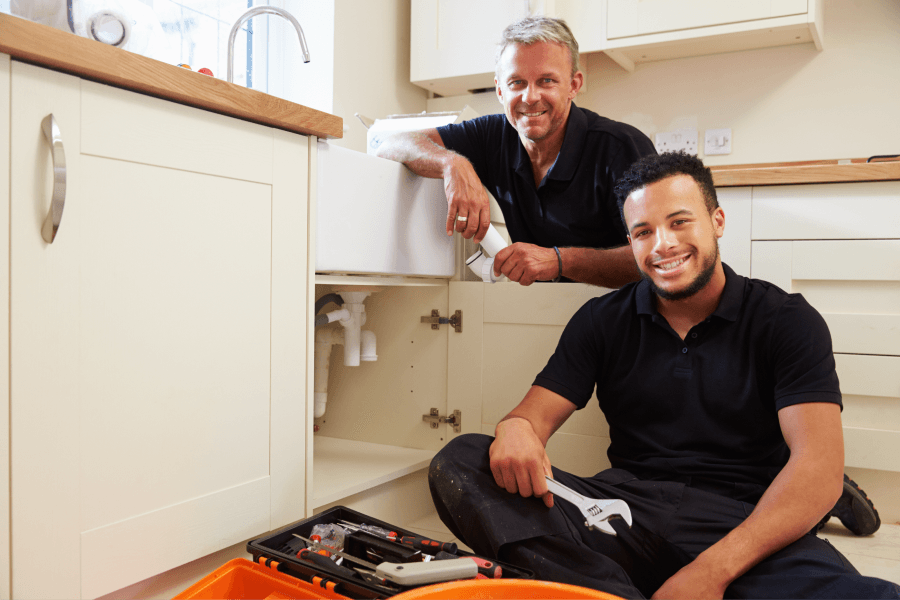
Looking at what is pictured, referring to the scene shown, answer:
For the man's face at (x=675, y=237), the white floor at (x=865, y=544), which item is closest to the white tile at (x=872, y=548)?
the white floor at (x=865, y=544)

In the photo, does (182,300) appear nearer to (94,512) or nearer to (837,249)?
(94,512)

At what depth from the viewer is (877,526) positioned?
1.41 metres

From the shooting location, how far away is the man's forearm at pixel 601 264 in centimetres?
139

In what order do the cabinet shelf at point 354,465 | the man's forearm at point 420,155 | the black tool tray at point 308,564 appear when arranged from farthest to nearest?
the man's forearm at point 420,155 < the cabinet shelf at point 354,465 < the black tool tray at point 308,564

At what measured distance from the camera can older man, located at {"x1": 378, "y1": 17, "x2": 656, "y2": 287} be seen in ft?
4.55

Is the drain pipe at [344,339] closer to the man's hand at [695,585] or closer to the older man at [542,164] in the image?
the older man at [542,164]

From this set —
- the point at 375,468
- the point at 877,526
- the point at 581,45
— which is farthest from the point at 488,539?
the point at 581,45

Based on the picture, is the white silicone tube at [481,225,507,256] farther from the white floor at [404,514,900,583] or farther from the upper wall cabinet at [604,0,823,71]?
the upper wall cabinet at [604,0,823,71]

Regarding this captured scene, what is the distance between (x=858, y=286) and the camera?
58.1 inches

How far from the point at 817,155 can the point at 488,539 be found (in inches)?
67.9

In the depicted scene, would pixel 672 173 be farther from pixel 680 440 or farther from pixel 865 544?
pixel 865 544

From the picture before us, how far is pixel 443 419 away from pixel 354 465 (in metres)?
0.26

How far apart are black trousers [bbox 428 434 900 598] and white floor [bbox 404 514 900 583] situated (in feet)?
1.25

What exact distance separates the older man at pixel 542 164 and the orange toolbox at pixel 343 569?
636 millimetres
